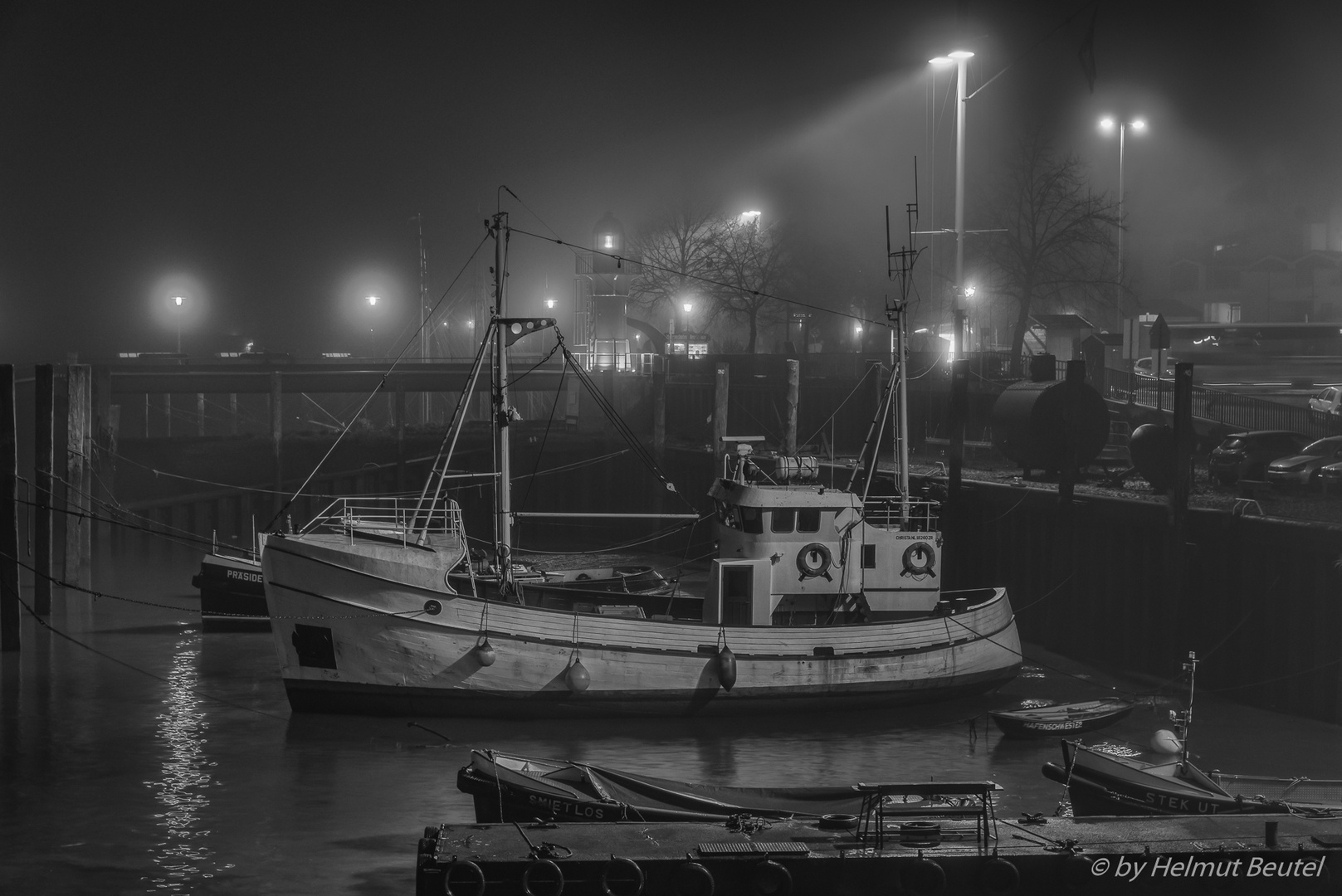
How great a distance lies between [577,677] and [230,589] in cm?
1214

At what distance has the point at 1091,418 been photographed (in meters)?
28.5

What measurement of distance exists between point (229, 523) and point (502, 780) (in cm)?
3227

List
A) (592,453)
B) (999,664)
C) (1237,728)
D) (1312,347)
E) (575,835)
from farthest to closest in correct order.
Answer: (1312,347), (592,453), (999,664), (1237,728), (575,835)

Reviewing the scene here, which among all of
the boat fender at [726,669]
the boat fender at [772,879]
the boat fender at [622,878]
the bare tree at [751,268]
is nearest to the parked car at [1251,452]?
the boat fender at [726,669]

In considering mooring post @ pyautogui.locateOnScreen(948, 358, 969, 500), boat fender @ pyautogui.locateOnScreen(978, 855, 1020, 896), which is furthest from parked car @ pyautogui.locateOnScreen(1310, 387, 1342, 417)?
boat fender @ pyautogui.locateOnScreen(978, 855, 1020, 896)

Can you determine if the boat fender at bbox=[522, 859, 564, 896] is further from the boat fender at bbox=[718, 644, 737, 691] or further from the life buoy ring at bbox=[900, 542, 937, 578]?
the life buoy ring at bbox=[900, 542, 937, 578]

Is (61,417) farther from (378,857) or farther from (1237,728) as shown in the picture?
(1237,728)

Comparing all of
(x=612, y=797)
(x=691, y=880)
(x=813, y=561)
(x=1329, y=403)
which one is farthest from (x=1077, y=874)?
(x=1329, y=403)

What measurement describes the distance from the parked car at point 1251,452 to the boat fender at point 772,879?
20.6m

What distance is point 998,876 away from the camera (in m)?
→ 10.6

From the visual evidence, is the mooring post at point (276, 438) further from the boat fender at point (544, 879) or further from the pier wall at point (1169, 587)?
the boat fender at point (544, 879)

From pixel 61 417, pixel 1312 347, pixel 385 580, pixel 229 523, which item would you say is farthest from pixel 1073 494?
pixel 1312 347

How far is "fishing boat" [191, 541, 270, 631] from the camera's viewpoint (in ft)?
92.1

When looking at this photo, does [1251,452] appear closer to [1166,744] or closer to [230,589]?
[1166,744]
